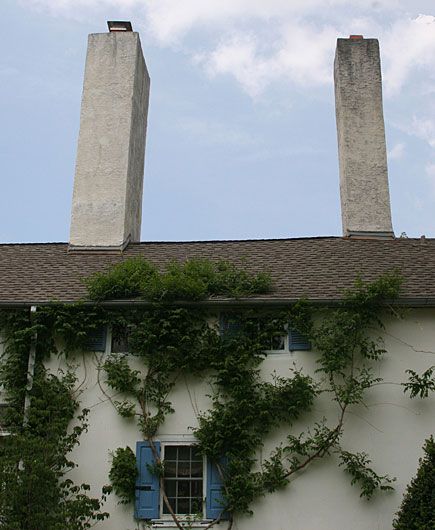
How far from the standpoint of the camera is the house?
11.3m

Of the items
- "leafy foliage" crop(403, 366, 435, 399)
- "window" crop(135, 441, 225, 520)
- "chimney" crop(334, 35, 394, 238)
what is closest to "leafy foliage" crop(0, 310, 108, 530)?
"window" crop(135, 441, 225, 520)

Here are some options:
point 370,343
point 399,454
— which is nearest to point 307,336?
point 370,343

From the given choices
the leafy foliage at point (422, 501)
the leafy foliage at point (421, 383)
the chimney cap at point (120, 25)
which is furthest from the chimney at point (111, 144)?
the leafy foliage at point (422, 501)

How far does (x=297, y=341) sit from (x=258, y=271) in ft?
5.55

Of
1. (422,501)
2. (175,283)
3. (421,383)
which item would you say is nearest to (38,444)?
(175,283)

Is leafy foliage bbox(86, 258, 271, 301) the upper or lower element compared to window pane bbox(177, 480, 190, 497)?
upper

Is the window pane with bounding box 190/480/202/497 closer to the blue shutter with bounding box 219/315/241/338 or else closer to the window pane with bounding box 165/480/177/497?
the window pane with bounding box 165/480/177/497

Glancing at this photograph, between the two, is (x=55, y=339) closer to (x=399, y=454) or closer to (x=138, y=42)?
(x=399, y=454)

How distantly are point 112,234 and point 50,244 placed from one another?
1.37m

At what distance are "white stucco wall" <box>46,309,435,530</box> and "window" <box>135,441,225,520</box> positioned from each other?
23 centimetres

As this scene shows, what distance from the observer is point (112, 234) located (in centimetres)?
1531

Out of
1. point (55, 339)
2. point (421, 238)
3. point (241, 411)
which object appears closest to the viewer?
point (241, 411)

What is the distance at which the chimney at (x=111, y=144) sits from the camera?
15.4 meters

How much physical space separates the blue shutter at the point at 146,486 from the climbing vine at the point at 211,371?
0.09 m
